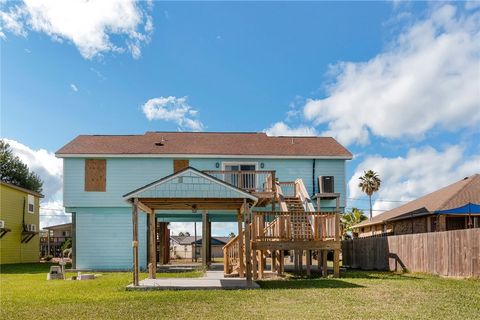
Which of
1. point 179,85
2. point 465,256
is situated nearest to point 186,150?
point 179,85

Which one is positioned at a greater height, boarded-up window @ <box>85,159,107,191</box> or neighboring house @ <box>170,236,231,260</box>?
boarded-up window @ <box>85,159,107,191</box>

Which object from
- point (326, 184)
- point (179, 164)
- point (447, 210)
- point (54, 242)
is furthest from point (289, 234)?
point (54, 242)

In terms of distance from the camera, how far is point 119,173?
24.1 meters

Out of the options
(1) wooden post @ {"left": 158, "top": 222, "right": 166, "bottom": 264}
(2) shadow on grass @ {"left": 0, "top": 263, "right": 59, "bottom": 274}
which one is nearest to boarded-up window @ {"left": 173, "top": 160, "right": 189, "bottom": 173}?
(1) wooden post @ {"left": 158, "top": 222, "right": 166, "bottom": 264}

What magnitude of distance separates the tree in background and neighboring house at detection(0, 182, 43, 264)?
25.2 ft

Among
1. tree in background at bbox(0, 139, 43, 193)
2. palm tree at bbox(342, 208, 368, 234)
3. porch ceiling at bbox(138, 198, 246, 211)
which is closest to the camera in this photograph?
porch ceiling at bbox(138, 198, 246, 211)

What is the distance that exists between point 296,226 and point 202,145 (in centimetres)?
965

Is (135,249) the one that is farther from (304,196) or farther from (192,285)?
(304,196)

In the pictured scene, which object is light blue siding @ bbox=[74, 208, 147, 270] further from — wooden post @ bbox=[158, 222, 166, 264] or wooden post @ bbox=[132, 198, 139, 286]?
wooden post @ bbox=[132, 198, 139, 286]

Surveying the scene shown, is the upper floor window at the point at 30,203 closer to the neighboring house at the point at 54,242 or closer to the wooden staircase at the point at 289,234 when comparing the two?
the neighboring house at the point at 54,242

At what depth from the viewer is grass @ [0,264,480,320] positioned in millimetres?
9016

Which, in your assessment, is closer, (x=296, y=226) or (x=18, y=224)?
(x=296, y=226)

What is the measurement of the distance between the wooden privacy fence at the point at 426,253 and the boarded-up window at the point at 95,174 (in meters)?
12.8

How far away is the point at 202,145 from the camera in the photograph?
83.4ft
